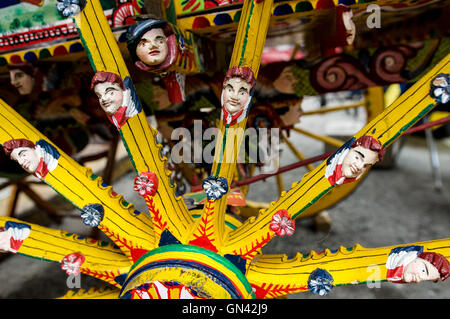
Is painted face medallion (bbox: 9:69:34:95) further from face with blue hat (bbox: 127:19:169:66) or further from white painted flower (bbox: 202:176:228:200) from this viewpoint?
white painted flower (bbox: 202:176:228:200)

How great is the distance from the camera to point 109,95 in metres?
0.88

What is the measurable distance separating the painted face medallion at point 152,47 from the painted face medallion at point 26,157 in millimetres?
448

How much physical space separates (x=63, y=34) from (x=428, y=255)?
1.36m

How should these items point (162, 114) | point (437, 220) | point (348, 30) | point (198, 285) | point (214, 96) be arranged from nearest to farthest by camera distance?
point (198, 285)
point (348, 30)
point (214, 96)
point (162, 114)
point (437, 220)

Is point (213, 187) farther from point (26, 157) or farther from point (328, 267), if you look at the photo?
point (26, 157)

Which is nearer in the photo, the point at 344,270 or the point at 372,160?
the point at 372,160

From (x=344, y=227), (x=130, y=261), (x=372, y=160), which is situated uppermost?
(x=344, y=227)

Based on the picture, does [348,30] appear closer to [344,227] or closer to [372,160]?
[372,160]

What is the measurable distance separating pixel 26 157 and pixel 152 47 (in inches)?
19.9

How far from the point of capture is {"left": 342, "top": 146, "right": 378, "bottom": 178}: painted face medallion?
31.3 inches

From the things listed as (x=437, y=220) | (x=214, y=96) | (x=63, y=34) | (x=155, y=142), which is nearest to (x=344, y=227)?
(x=437, y=220)

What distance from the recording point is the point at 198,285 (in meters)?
0.92

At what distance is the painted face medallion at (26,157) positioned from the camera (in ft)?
3.12

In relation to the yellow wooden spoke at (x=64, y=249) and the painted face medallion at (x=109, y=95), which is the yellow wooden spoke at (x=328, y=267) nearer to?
the yellow wooden spoke at (x=64, y=249)
